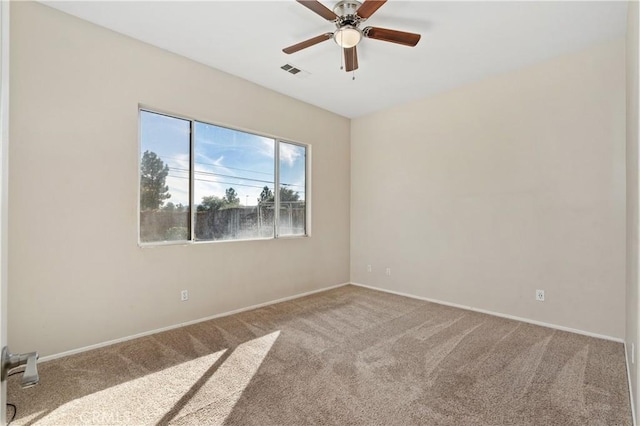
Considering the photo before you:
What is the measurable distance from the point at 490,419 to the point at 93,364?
9.74ft

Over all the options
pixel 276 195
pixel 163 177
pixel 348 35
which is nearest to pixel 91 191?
pixel 163 177

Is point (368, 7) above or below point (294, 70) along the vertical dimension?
below

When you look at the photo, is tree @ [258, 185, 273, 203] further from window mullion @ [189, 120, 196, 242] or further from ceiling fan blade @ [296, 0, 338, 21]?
ceiling fan blade @ [296, 0, 338, 21]

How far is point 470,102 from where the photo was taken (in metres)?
4.06

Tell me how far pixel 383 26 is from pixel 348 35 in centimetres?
55

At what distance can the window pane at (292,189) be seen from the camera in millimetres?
4617

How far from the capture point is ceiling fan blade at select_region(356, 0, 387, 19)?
2185mm

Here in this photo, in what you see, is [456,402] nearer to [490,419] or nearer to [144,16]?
[490,419]

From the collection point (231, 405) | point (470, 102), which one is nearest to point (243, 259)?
point (231, 405)

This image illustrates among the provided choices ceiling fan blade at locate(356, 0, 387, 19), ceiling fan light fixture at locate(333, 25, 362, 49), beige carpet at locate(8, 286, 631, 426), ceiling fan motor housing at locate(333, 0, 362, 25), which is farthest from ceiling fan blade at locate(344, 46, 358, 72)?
beige carpet at locate(8, 286, 631, 426)

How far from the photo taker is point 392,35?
257cm

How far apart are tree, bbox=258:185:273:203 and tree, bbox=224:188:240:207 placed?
14.8 inches

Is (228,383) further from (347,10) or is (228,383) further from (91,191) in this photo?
(347,10)

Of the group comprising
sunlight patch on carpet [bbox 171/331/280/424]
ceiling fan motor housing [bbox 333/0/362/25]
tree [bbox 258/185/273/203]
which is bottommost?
sunlight patch on carpet [bbox 171/331/280/424]
